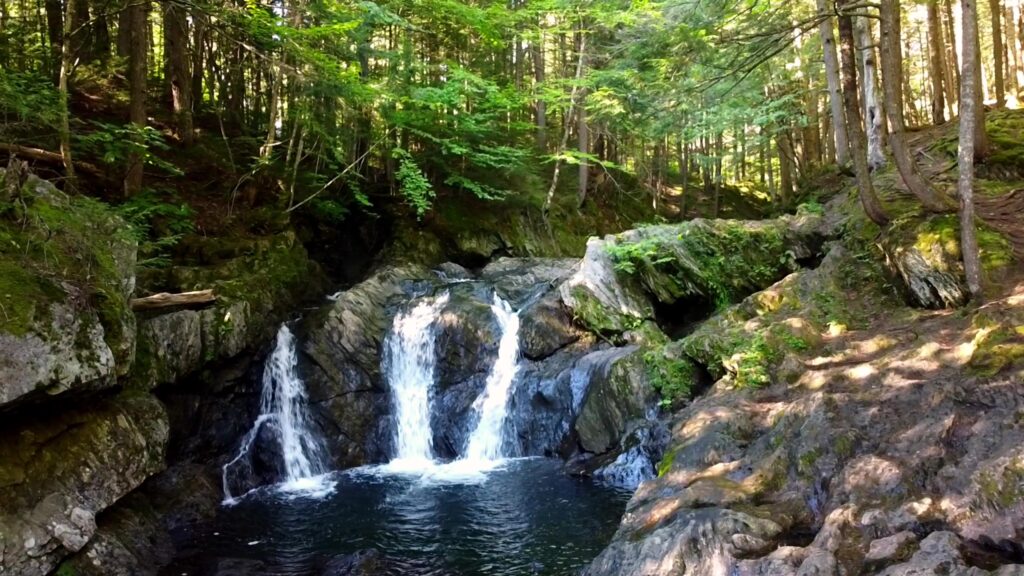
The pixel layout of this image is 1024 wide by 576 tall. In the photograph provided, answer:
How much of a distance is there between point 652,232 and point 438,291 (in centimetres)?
552

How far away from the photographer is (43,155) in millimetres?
9344

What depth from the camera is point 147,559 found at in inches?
296

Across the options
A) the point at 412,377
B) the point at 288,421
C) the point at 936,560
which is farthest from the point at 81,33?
the point at 936,560

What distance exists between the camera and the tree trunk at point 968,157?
717 cm

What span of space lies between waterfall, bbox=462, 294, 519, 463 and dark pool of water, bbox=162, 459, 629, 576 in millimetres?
1511

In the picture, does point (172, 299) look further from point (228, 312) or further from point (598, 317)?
point (598, 317)

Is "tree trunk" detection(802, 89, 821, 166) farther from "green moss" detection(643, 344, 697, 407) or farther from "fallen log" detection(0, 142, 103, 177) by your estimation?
"fallen log" detection(0, 142, 103, 177)

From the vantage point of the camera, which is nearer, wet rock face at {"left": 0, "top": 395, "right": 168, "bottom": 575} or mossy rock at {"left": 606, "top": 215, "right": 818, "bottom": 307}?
wet rock face at {"left": 0, "top": 395, "right": 168, "bottom": 575}

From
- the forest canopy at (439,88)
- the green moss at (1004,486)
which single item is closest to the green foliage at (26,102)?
the forest canopy at (439,88)

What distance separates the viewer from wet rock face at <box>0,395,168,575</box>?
619 centimetres

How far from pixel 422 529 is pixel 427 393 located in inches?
193

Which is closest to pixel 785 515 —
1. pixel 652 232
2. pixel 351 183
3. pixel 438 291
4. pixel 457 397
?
pixel 457 397

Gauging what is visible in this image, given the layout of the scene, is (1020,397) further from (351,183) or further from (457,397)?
(351,183)

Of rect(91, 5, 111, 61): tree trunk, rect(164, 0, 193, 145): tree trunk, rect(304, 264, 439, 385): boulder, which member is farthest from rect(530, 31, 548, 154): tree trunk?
rect(91, 5, 111, 61): tree trunk
